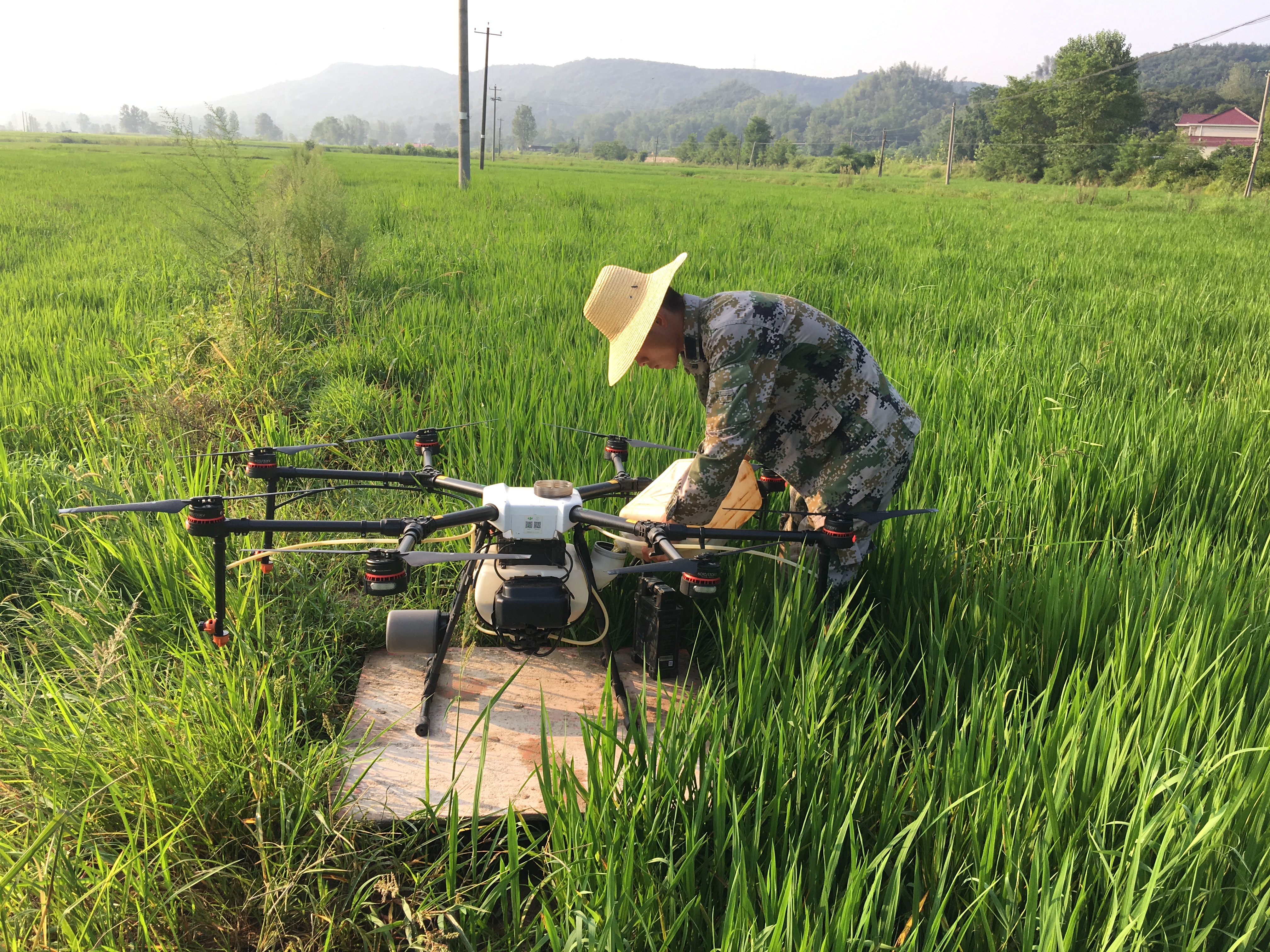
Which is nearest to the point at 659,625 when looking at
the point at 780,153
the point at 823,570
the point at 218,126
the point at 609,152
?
the point at 823,570

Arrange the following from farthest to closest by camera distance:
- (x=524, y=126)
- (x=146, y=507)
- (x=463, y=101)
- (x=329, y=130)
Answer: (x=329, y=130) → (x=524, y=126) → (x=463, y=101) → (x=146, y=507)

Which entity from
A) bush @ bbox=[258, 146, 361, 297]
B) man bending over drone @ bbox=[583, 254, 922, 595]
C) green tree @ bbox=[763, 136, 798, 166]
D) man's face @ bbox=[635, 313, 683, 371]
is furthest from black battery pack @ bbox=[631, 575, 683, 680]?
green tree @ bbox=[763, 136, 798, 166]

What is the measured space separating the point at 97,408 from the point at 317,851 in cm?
331

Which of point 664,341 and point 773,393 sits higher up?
point 664,341

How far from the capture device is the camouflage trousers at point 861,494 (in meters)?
2.38

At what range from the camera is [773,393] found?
2.29 meters

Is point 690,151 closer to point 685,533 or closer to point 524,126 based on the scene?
point 524,126

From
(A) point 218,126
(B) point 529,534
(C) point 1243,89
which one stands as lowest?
(B) point 529,534

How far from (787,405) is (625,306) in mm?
581

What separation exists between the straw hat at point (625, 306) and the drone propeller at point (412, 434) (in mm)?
626

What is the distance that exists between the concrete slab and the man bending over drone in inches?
23.9

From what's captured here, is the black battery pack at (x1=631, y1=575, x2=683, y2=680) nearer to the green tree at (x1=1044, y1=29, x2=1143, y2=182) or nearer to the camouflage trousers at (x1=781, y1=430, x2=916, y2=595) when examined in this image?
the camouflage trousers at (x1=781, y1=430, x2=916, y2=595)

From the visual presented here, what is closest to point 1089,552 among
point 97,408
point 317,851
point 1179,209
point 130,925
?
point 317,851

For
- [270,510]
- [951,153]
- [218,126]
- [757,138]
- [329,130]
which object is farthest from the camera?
[329,130]
